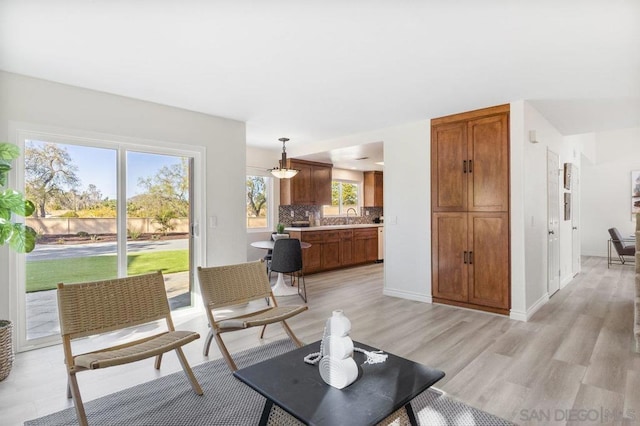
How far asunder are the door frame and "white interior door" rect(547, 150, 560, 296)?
15.1ft

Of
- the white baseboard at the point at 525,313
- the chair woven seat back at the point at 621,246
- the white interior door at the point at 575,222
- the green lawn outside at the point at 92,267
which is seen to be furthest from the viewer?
the chair woven seat back at the point at 621,246

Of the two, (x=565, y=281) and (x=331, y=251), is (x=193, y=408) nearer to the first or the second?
(x=331, y=251)

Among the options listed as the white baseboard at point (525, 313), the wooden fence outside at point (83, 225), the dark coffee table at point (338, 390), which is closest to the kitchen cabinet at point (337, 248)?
the wooden fence outside at point (83, 225)

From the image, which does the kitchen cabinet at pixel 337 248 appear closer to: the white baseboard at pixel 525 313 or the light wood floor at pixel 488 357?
the light wood floor at pixel 488 357

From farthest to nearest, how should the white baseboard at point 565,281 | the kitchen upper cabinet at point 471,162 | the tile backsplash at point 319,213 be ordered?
the tile backsplash at point 319,213 → the white baseboard at point 565,281 → the kitchen upper cabinet at point 471,162

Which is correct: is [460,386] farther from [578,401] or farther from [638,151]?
[638,151]

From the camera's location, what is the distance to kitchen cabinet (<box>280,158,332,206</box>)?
270 inches

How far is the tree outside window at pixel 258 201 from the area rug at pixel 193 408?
4.32 meters

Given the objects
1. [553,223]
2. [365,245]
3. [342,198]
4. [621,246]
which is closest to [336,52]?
[553,223]

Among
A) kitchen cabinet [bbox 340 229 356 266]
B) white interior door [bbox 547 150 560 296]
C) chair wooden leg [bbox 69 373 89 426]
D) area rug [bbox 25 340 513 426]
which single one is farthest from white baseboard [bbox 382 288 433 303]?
chair wooden leg [bbox 69 373 89 426]

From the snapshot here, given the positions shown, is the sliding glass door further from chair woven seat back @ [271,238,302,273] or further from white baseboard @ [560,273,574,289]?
white baseboard @ [560,273,574,289]

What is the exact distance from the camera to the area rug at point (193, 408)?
1.99 m

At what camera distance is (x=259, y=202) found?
267 inches

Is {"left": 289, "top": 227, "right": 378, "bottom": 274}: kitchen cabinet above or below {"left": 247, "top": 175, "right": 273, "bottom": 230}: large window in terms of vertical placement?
below
